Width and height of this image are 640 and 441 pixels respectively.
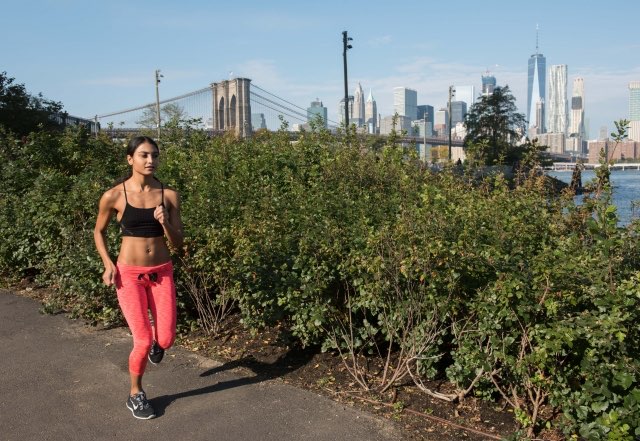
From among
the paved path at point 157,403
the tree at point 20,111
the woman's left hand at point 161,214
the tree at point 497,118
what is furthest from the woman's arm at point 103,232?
the tree at point 497,118

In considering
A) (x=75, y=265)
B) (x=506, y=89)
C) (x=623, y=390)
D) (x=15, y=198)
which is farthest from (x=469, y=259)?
(x=506, y=89)

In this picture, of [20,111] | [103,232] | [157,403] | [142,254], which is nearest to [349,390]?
[157,403]

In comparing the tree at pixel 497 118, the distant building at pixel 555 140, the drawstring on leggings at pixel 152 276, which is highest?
the tree at pixel 497 118

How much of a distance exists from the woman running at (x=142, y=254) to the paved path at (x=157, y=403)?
0.72 ft

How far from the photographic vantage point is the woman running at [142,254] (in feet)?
11.4

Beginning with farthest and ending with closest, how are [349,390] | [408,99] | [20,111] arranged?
1. [408,99]
2. [20,111]
3. [349,390]

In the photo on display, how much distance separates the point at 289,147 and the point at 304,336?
3.75m

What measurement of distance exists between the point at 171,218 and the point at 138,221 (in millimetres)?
203

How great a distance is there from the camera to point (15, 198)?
682 centimetres

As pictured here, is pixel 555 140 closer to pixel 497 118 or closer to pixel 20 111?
pixel 497 118

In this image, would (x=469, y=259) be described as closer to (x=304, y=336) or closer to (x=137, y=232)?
(x=304, y=336)

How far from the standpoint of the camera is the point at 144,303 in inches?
140

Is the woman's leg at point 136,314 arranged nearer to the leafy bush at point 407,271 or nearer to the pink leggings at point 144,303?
the pink leggings at point 144,303

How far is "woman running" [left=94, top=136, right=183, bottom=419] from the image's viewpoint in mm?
3488
